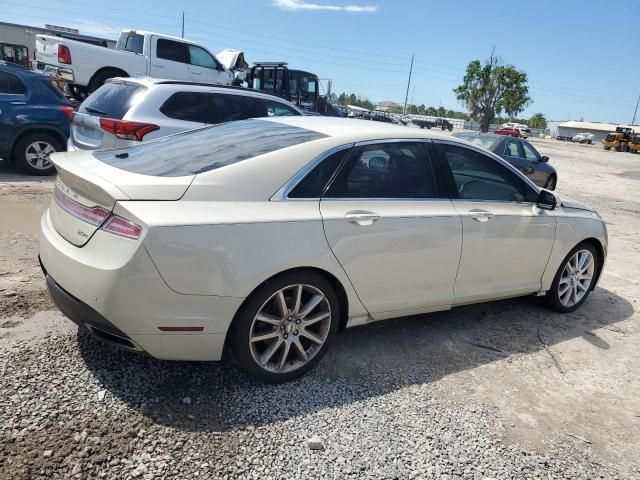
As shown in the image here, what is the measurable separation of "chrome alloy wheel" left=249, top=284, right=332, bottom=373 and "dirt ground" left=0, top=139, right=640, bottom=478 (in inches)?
11.7

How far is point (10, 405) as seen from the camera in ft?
8.68

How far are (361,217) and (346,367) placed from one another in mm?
1020

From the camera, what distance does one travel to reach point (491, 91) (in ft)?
239

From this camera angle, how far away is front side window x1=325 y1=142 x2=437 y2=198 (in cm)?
327

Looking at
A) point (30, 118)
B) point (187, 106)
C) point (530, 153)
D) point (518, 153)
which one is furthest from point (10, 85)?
point (530, 153)

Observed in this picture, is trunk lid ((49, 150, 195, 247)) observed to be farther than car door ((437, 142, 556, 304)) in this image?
No

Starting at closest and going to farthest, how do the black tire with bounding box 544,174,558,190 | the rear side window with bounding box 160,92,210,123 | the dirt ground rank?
the dirt ground < the rear side window with bounding box 160,92,210,123 < the black tire with bounding box 544,174,558,190

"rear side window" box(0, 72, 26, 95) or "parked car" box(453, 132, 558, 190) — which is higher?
"rear side window" box(0, 72, 26, 95)

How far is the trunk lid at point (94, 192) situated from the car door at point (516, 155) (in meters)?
10.1

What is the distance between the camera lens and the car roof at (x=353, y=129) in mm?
3400

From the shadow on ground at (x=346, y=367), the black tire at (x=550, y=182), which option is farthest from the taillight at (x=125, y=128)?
the black tire at (x=550, y=182)

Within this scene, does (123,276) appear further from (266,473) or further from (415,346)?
(415,346)

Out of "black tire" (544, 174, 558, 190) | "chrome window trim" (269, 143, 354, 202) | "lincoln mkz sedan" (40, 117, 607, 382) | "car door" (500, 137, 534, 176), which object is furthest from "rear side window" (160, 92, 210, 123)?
"black tire" (544, 174, 558, 190)

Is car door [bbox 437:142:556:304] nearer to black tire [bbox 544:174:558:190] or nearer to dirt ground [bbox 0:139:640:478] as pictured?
dirt ground [bbox 0:139:640:478]
